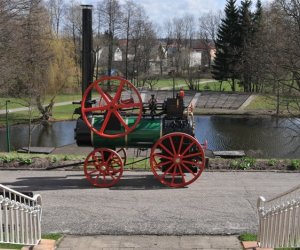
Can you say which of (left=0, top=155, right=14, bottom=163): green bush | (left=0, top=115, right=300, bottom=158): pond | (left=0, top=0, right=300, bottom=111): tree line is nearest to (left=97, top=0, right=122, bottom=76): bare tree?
(left=0, top=0, right=300, bottom=111): tree line

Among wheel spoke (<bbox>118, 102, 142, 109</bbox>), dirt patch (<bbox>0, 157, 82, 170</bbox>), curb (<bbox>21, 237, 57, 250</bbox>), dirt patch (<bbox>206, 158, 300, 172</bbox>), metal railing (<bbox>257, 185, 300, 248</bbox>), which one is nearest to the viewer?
metal railing (<bbox>257, 185, 300, 248</bbox>)

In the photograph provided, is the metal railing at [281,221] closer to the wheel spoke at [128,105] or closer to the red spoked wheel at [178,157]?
the red spoked wheel at [178,157]

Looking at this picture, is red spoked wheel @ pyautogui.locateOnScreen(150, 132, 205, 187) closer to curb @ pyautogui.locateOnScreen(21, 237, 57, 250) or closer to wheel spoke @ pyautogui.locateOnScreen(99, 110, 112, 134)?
wheel spoke @ pyautogui.locateOnScreen(99, 110, 112, 134)

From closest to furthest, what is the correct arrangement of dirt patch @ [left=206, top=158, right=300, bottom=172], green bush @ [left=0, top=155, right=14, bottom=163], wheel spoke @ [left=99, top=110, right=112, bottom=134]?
wheel spoke @ [left=99, top=110, right=112, bottom=134] → dirt patch @ [left=206, top=158, right=300, bottom=172] → green bush @ [left=0, top=155, right=14, bottom=163]

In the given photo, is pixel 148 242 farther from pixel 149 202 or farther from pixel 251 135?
pixel 251 135

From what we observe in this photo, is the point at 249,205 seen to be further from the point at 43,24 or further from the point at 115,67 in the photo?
the point at 115,67

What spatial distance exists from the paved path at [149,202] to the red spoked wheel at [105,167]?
28 cm

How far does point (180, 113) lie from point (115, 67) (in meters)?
65.7

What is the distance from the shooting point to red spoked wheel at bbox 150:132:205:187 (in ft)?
41.9

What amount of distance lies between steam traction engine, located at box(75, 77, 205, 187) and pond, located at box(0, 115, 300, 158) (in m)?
13.7

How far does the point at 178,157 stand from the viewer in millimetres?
12922

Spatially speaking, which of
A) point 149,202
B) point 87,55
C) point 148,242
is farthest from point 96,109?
point 148,242

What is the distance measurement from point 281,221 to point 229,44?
5151 centimetres

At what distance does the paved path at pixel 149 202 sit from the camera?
9641 mm
